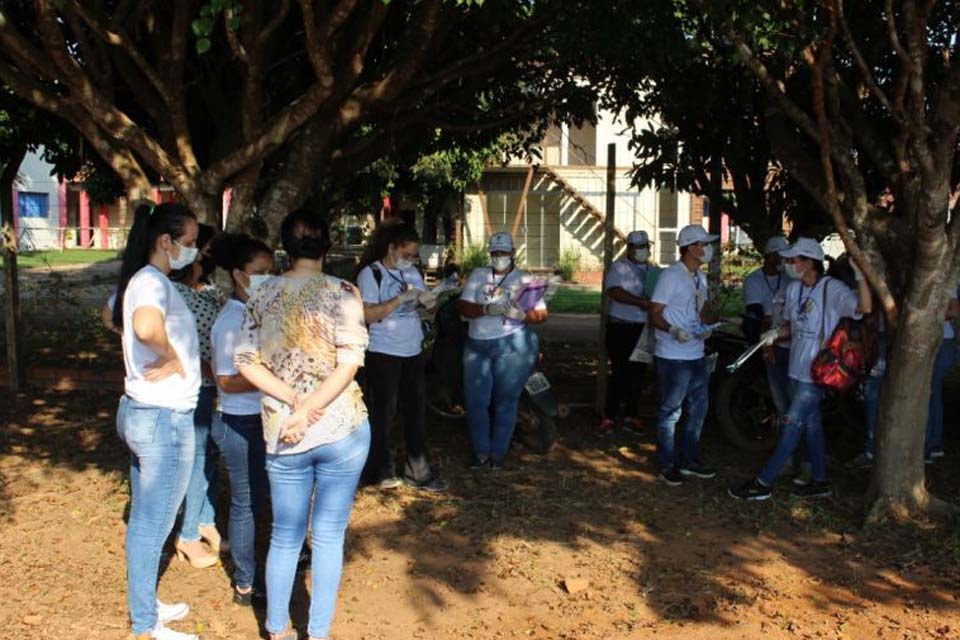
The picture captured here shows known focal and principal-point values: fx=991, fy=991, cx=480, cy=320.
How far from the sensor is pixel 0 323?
37.6ft

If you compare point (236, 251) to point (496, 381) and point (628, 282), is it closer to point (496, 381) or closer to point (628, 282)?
point (496, 381)

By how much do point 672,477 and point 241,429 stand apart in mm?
3065

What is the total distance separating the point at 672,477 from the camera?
6.38 m

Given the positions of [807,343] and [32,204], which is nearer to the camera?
[807,343]

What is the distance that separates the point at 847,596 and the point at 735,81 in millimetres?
5440

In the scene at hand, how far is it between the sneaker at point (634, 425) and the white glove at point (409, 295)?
2674mm

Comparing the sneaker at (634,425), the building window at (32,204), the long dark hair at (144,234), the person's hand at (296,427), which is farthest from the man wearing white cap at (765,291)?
the building window at (32,204)

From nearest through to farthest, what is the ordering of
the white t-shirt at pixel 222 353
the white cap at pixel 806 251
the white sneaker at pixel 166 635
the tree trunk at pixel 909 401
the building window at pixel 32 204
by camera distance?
the white sneaker at pixel 166 635
the white t-shirt at pixel 222 353
the tree trunk at pixel 909 401
the white cap at pixel 806 251
the building window at pixel 32 204

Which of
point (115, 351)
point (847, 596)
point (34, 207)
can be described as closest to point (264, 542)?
point (847, 596)

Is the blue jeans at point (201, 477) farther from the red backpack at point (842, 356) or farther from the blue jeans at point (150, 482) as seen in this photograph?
the red backpack at point (842, 356)

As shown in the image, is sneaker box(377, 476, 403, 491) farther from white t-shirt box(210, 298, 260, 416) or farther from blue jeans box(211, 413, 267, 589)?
white t-shirt box(210, 298, 260, 416)

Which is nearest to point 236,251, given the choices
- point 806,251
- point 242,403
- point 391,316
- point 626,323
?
point 242,403

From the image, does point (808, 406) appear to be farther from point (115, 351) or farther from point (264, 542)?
point (115, 351)

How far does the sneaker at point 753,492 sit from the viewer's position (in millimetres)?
5973
